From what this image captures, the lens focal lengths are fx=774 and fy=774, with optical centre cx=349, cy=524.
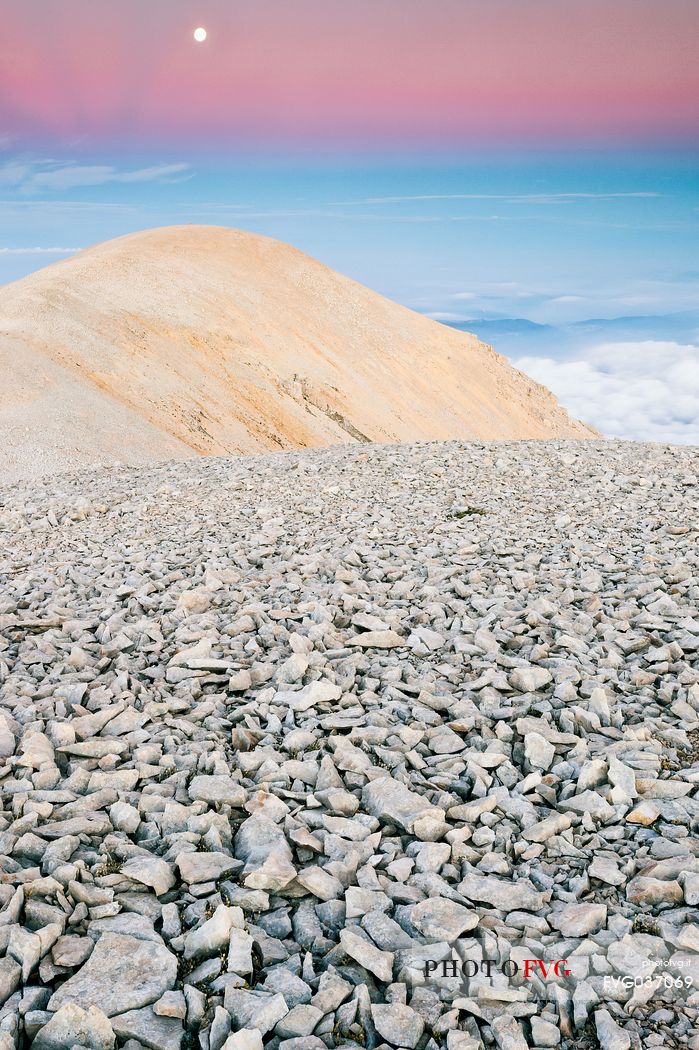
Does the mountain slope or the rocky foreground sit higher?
the mountain slope

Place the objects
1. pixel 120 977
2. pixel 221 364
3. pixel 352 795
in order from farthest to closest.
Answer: pixel 221 364
pixel 352 795
pixel 120 977

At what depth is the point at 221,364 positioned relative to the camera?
46031 mm

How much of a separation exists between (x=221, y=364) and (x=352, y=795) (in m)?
43.2

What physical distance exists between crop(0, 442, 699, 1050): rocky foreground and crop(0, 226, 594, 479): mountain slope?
50.1 ft

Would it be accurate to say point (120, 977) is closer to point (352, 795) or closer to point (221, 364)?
point (352, 795)

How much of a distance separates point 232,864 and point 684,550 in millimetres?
7805

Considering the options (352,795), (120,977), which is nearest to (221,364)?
(352,795)

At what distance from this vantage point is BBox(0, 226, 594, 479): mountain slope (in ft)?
91.9

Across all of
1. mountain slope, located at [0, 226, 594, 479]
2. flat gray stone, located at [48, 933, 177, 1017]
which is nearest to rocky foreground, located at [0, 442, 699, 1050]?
flat gray stone, located at [48, 933, 177, 1017]

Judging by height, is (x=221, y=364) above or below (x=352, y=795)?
above

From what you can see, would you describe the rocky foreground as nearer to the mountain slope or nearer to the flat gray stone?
the flat gray stone

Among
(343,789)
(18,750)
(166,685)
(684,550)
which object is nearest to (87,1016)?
(343,789)

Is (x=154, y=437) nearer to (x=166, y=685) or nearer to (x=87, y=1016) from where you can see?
(x=166, y=685)

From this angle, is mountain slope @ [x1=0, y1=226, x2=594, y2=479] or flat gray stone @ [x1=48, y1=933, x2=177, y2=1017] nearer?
flat gray stone @ [x1=48, y1=933, x2=177, y2=1017]
